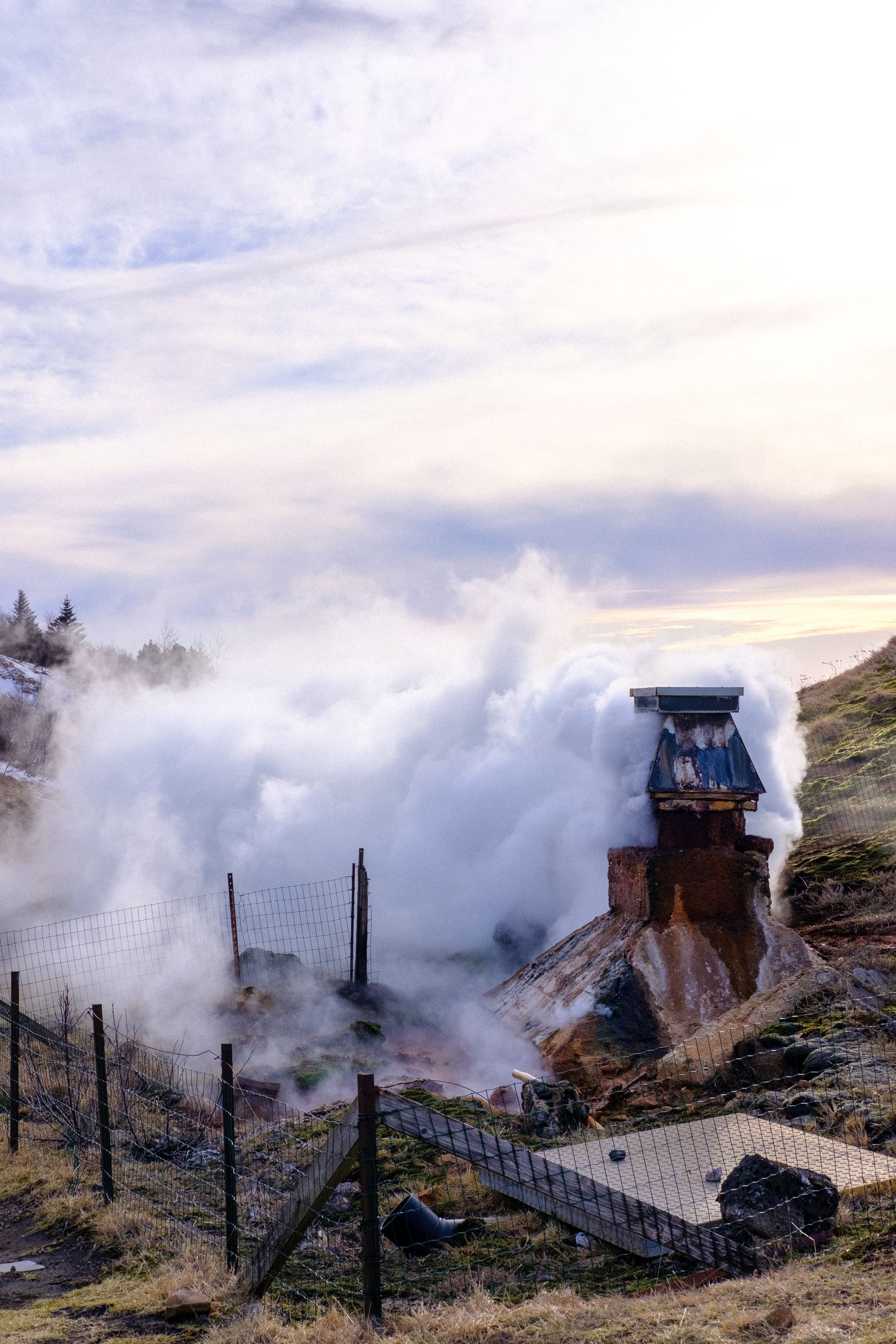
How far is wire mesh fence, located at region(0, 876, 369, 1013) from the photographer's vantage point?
49.4ft

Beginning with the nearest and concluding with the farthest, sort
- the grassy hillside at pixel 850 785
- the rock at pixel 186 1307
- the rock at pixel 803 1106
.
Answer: the rock at pixel 186 1307 → the rock at pixel 803 1106 → the grassy hillside at pixel 850 785

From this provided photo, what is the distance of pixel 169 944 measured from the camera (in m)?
16.3

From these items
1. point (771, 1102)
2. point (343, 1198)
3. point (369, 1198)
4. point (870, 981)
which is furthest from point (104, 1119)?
point (870, 981)

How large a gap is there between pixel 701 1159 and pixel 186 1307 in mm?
3251

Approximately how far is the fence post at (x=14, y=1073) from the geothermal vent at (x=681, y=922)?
4720 mm

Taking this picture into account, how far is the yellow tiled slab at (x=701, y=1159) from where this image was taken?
21.2 ft

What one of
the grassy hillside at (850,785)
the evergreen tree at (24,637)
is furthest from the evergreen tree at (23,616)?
the grassy hillside at (850,785)

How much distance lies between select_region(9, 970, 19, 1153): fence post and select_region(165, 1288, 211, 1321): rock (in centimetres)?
381

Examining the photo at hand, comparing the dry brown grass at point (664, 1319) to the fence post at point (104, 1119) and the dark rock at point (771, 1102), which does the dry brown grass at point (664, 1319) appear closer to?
the fence post at point (104, 1119)

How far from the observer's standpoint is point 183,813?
23.8 metres

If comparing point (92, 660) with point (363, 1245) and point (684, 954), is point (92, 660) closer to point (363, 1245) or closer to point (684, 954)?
point (684, 954)

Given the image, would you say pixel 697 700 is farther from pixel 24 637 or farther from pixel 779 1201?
pixel 24 637

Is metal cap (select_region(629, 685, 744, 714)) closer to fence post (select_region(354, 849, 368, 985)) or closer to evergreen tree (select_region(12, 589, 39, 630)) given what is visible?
fence post (select_region(354, 849, 368, 985))

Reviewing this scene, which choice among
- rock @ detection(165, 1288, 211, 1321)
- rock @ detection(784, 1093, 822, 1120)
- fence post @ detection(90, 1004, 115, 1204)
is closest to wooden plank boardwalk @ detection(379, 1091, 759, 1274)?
rock @ detection(165, 1288, 211, 1321)
